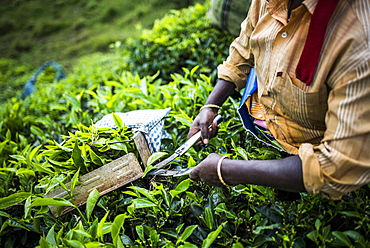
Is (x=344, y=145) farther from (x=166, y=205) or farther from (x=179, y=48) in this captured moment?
(x=179, y=48)

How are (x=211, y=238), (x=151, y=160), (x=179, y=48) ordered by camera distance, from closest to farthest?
1. (x=211, y=238)
2. (x=151, y=160)
3. (x=179, y=48)

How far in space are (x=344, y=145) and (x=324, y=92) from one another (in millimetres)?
215

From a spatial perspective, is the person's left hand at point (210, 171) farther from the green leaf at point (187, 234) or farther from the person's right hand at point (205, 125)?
the person's right hand at point (205, 125)

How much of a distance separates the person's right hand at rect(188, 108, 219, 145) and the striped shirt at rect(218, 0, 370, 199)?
0.35m

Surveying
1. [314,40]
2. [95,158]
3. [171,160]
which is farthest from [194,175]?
[314,40]

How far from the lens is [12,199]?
149cm

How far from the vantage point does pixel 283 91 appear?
47.9 inches

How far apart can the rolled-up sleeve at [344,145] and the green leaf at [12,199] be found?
132cm

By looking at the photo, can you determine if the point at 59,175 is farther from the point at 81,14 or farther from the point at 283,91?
the point at 81,14

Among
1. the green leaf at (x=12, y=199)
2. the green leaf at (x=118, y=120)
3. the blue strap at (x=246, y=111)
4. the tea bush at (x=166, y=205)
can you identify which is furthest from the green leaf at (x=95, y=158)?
the blue strap at (x=246, y=111)

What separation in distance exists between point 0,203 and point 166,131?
0.99m

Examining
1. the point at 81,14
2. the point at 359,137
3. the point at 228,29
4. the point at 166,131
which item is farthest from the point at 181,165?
the point at 81,14

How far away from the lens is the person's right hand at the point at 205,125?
1.62 m

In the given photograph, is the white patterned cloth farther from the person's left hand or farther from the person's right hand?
the person's left hand
